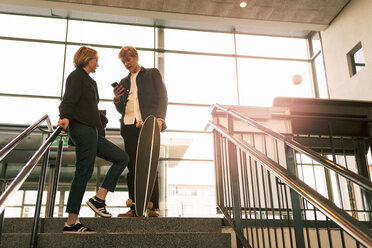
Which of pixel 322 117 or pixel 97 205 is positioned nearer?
pixel 97 205

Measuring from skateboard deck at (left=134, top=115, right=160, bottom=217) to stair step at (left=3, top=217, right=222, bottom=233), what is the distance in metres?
0.15

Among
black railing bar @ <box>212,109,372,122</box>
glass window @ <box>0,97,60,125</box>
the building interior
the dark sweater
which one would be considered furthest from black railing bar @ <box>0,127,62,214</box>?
glass window @ <box>0,97,60,125</box>

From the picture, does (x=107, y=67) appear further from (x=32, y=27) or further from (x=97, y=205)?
(x=97, y=205)

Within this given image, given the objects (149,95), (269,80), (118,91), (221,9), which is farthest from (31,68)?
(149,95)

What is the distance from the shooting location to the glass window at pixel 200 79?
802 centimetres

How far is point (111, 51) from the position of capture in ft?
26.7

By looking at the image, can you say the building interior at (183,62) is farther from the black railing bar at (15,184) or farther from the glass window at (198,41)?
the black railing bar at (15,184)

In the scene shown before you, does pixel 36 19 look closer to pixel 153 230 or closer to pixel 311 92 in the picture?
pixel 311 92

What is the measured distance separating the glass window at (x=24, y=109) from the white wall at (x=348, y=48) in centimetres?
564

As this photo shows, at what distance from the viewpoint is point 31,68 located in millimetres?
7703

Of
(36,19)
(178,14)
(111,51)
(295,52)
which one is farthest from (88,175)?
(295,52)

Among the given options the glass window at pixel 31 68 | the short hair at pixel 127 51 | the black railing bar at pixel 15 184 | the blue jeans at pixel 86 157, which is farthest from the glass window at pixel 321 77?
the black railing bar at pixel 15 184

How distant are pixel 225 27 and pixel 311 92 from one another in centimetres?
254

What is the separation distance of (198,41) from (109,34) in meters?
2.05
